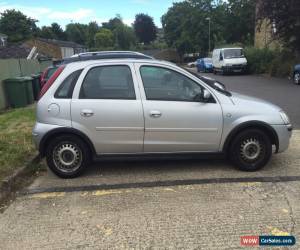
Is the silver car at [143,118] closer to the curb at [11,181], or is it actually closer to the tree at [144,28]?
the curb at [11,181]

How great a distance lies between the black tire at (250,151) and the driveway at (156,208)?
0.50ft

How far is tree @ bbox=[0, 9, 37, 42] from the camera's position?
261 feet

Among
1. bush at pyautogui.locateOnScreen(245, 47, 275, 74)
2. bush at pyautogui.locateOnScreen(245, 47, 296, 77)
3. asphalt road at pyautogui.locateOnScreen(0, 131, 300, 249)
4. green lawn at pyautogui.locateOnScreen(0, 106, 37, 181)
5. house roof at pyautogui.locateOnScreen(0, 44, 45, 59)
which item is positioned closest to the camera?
asphalt road at pyautogui.locateOnScreen(0, 131, 300, 249)

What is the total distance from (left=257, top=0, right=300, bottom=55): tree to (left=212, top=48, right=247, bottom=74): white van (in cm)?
624

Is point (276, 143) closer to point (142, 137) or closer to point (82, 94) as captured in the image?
point (142, 137)

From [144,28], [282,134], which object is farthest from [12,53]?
[144,28]

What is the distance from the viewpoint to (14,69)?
57.7ft

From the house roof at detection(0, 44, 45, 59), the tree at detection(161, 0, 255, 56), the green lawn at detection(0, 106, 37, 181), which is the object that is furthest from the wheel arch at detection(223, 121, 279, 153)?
the tree at detection(161, 0, 255, 56)

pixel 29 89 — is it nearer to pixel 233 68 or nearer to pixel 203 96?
pixel 203 96

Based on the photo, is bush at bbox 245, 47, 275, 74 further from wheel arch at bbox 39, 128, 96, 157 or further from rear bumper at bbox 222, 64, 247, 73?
wheel arch at bbox 39, 128, 96, 157

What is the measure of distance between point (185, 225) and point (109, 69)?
2.67m

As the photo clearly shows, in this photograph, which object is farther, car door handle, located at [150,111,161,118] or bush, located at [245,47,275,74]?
bush, located at [245,47,275,74]

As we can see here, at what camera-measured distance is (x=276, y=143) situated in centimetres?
625

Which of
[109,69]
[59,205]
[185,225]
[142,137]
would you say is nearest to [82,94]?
[109,69]
